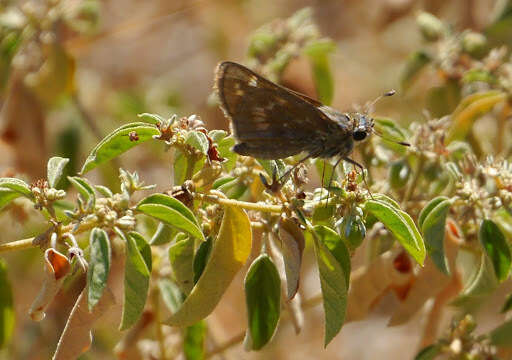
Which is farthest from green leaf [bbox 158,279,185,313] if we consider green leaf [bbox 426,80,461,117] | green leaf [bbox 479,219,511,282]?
green leaf [bbox 426,80,461,117]

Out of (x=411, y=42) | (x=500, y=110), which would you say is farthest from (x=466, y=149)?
(x=411, y=42)

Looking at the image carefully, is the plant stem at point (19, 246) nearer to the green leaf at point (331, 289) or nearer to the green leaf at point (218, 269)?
the green leaf at point (218, 269)

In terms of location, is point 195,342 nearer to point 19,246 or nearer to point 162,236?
point 162,236

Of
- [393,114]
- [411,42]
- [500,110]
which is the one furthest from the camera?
[411,42]

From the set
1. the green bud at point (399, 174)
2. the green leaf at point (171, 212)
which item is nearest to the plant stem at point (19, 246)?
the green leaf at point (171, 212)

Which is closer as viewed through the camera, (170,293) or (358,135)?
(358,135)

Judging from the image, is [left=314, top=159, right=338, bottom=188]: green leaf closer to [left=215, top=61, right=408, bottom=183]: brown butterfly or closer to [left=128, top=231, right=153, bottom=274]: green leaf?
[left=215, top=61, right=408, bottom=183]: brown butterfly

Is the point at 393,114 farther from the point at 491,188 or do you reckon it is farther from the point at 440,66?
the point at 491,188

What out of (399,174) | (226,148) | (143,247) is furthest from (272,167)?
(399,174)
